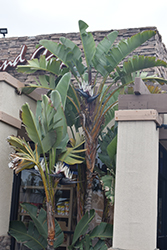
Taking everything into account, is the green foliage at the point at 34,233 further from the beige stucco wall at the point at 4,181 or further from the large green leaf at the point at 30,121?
the large green leaf at the point at 30,121

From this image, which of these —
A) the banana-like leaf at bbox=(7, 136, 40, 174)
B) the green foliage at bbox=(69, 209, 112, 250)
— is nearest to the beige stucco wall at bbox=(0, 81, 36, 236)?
the banana-like leaf at bbox=(7, 136, 40, 174)

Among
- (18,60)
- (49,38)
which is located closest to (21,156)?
(18,60)

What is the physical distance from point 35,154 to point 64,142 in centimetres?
67

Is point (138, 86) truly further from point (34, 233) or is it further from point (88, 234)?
point (34, 233)

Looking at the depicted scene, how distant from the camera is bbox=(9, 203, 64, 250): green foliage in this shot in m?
7.77

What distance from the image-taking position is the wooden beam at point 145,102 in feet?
21.2

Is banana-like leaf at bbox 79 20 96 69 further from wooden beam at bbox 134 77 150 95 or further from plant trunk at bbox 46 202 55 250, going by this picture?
plant trunk at bbox 46 202 55 250

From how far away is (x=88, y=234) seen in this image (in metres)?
7.61

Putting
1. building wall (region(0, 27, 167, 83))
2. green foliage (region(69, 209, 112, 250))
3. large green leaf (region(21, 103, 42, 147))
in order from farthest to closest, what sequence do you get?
building wall (region(0, 27, 167, 83)) < green foliage (region(69, 209, 112, 250)) < large green leaf (region(21, 103, 42, 147))

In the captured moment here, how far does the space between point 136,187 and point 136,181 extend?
0.34ft

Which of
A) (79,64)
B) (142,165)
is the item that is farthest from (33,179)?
(142,165)

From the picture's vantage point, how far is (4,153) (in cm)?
795

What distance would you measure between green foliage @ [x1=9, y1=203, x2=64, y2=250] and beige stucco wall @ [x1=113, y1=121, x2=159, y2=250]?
2254 millimetres

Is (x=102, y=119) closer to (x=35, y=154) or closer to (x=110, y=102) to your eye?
(x=110, y=102)
